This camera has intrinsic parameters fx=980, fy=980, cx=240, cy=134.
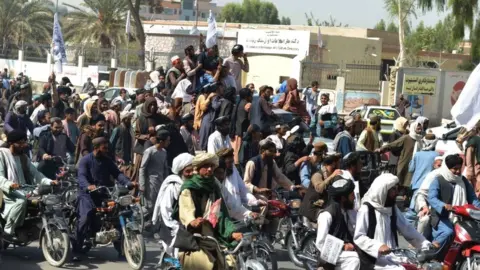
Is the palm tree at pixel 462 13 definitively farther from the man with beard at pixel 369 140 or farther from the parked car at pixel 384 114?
the man with beard at pixel 369 140

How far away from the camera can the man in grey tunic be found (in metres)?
12.9

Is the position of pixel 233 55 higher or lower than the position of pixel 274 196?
higher

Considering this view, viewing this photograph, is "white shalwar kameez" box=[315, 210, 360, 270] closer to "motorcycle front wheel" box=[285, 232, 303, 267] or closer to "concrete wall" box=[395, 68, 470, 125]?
"motorcycle front wheel" box=[285, 232, 303, 267]

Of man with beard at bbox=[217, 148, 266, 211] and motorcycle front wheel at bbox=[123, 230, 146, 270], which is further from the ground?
man with beard at bbox=[217, 148, 266, 211]

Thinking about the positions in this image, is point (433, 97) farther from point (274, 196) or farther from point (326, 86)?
point (274, 196)

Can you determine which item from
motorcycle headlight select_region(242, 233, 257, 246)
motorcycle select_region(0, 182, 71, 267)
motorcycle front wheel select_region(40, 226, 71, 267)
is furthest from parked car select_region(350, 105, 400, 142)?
motorcycle headlight select_region(242, 233, 257, 246)

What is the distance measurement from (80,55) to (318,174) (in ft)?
133

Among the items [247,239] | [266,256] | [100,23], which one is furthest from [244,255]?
[100,23]

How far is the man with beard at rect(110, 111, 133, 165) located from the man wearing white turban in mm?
6588

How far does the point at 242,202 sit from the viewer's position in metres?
10.4

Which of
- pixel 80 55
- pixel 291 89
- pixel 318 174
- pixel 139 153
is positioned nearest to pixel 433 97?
pixel 80 55

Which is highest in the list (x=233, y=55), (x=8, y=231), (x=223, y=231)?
(x=233, y=55)

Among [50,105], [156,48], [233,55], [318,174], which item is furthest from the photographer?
[156,48]

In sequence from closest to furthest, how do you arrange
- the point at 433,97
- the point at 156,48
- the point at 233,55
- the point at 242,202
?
the point at 242,202 → the point at 233,55 → the point at 433,97 → the point at 156,48
